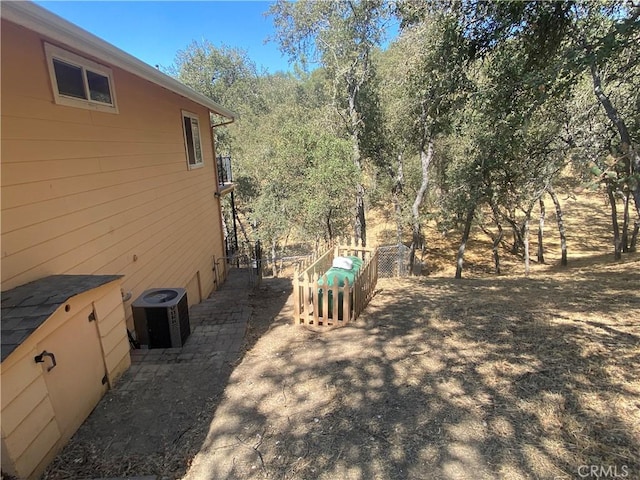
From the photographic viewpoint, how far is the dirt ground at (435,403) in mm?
2375

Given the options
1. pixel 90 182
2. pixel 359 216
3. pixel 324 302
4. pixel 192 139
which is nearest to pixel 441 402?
pixel 324 302

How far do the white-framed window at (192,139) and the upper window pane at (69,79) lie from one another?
369 centimetres

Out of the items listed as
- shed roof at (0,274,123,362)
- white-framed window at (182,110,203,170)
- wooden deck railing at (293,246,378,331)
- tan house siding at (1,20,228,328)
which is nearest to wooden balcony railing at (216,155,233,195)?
white-framed window at (182,110,203,170)

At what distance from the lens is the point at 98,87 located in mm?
4520

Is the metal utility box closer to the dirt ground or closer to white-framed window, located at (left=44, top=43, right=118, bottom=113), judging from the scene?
the dirt ground

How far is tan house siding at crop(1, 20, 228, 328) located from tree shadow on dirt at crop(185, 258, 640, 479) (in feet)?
7.41

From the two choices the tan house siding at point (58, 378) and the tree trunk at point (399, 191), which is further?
the tree trunk at point (399, 191)

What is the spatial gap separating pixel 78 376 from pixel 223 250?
7922mm

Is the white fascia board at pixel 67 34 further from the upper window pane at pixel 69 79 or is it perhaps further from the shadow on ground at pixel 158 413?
the shadow on ground at pixel 158 413

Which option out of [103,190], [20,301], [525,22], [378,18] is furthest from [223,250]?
[378,18]

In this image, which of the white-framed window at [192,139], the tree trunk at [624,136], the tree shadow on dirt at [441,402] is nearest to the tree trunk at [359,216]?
the white-framed window at [192,139]

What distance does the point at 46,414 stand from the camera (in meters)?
2.59

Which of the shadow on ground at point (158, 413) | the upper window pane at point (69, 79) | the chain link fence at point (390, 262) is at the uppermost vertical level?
the upper window pane at point (69, 79)

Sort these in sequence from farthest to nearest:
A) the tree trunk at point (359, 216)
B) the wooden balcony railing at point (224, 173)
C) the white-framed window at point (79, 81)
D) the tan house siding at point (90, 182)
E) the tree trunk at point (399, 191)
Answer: the tree trunk at point (399, 191)
the tree trunk at point (359, 216)
the wooden balcony railing at point (224, 173)
the white-framed window at point (79, 81)
the tan house siding at point (90, 182)
